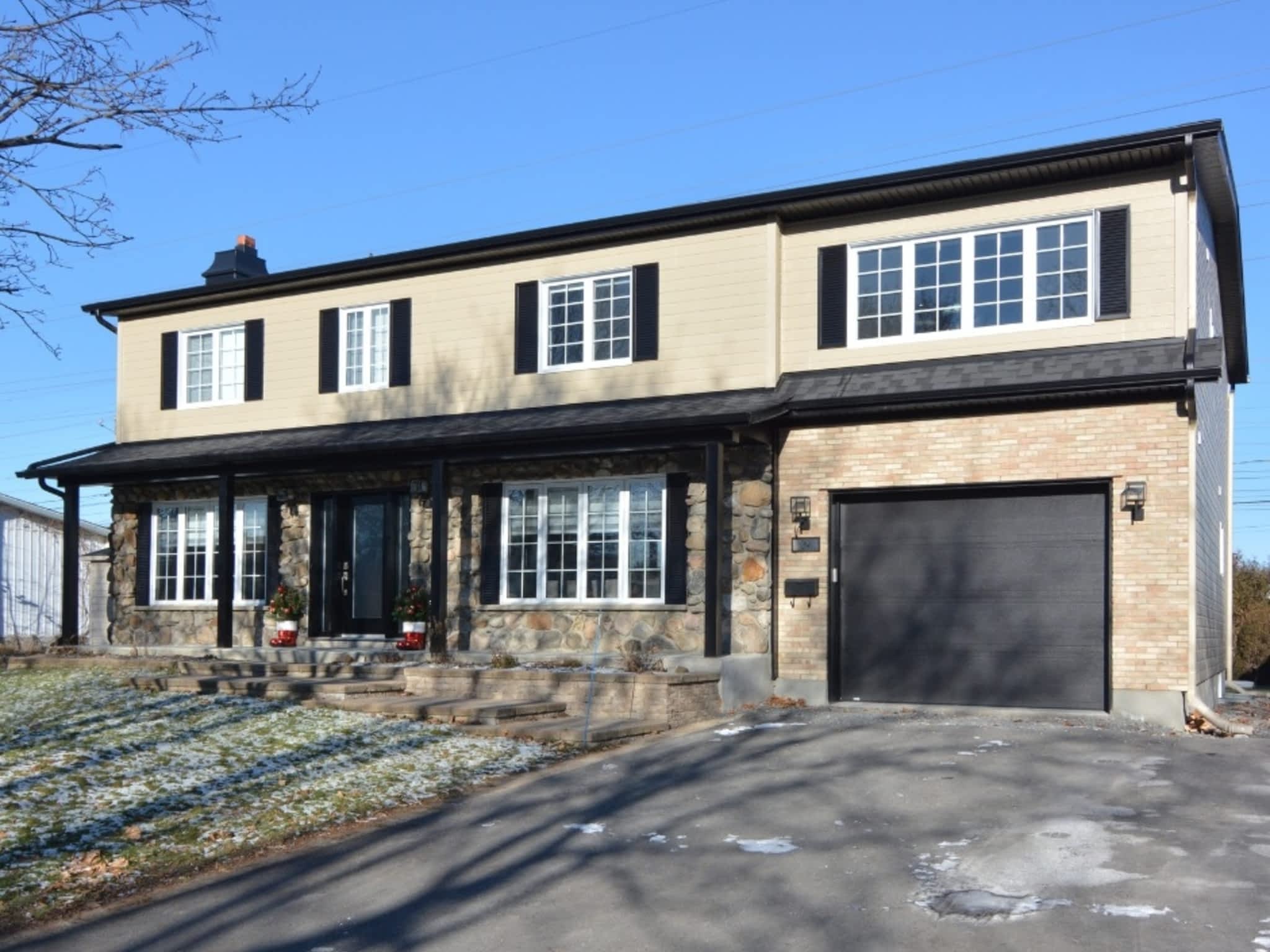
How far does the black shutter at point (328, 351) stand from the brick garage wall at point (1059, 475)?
6.92 m

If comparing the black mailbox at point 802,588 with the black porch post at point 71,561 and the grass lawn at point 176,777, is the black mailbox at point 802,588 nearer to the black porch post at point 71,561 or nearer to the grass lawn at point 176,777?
the grass lawn at point 176,777

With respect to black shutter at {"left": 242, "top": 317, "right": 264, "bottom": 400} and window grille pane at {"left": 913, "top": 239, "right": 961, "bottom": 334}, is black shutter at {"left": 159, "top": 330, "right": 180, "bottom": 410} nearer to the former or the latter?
black shutter at {"left": 242, "top": 317, "right": 264, "bottom": 400}

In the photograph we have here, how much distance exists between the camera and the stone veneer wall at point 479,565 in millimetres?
15328

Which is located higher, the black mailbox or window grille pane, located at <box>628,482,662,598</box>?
window grille pane, located at <box>628,482,662,598</box>

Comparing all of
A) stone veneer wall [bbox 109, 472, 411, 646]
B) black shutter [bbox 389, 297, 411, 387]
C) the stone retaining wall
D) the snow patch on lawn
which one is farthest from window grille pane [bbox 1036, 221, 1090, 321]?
Answer: stone veneer wall [bbox 109, 472, 411, 646]

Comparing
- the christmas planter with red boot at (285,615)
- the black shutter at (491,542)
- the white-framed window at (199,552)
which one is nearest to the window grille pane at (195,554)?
the white-framed window at (199,552)

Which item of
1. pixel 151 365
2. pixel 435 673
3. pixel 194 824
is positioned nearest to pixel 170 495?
pixel 151 365

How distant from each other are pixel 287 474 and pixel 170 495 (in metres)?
2.52

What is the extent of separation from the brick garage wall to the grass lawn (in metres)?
4.21

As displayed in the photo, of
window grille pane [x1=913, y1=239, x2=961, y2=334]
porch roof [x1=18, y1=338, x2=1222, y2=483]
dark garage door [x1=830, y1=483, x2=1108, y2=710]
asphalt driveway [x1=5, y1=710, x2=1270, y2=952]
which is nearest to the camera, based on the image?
asphalt driveway [x1=5, y1=710, x2=1270, y2=952]

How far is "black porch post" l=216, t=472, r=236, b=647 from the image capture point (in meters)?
18.0

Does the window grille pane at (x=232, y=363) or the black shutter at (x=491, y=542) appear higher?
the window grille pane at (x=232, y=363)

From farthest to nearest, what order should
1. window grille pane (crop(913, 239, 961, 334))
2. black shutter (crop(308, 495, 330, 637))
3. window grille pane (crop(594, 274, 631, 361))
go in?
black shutter (crop(308, 495, 330, 637)), window grille pane (crop(594, 274, 631, 361)), window grille pane (crop(913, 239, 961, 334))

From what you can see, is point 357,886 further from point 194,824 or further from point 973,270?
point 973,270
